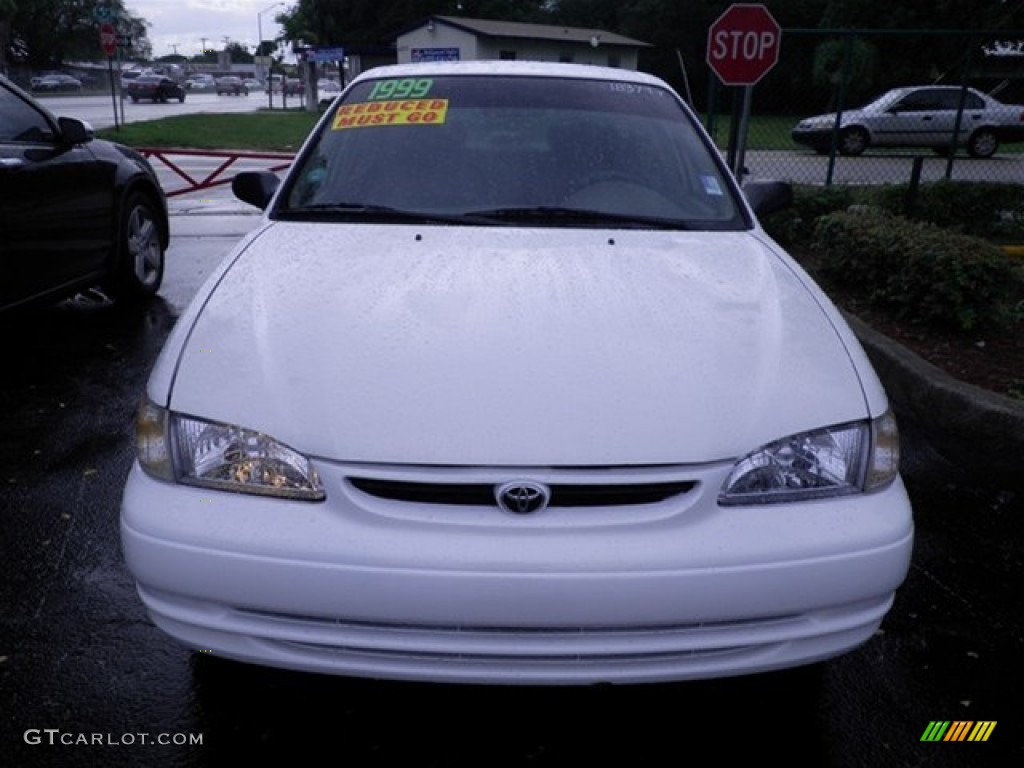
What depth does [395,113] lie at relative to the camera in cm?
328

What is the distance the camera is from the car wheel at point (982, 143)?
17562 mm

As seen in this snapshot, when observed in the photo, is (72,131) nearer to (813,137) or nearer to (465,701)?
(465,701)

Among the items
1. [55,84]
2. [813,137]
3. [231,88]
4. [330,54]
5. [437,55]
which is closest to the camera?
[813,137]

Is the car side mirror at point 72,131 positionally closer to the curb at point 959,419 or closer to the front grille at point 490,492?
the front grille at point 490,492

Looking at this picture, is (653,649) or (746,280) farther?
(746,280)

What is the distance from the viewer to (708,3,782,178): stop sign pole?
7.01 meters

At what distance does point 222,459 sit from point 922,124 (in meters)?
19.2

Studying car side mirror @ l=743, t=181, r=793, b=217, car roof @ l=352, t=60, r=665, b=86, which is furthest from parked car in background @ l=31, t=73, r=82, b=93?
car side mirror @ l=743, t=181, r=793, b=217

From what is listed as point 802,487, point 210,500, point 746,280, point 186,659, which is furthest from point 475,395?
point 186,659

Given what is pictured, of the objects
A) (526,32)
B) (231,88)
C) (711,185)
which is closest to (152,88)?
(526,32)

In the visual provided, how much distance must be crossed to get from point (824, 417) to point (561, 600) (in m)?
0.72

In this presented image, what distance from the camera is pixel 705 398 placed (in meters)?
1.92

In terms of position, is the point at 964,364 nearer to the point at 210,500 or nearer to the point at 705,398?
the point at 705,398

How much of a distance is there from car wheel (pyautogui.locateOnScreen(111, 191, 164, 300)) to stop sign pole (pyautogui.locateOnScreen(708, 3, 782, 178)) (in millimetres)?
4365
